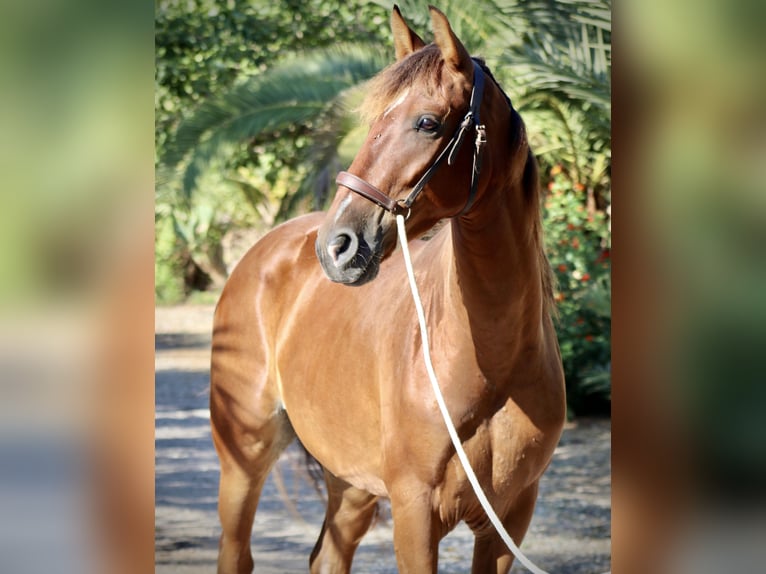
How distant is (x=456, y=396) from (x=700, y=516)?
43.4 inches

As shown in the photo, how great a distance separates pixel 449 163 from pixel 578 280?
4.50 metres

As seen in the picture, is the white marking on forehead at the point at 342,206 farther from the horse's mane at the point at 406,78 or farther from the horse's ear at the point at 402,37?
the horse's ear at the point at 402,37

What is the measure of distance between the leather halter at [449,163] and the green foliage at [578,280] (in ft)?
13.9

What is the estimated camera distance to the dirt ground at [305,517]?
14.8 ft

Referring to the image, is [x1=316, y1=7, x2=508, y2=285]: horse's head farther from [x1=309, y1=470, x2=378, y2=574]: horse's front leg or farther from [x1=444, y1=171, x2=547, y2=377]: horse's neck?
[x1=309, y1=470, x2=378, y2=574]: horse's front leg

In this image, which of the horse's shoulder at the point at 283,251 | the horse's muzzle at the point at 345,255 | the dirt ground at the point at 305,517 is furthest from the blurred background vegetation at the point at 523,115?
the horse's muzzle at the point at 345,255

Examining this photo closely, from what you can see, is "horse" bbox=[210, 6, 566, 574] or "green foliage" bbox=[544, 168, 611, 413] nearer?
"horse" bbox=[210, 6, 566, 574]

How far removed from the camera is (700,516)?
3.17 feet

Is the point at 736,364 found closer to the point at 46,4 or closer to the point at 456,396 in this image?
the point at 46,4

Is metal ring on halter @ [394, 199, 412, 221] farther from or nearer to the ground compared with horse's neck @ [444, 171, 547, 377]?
farther from the ground

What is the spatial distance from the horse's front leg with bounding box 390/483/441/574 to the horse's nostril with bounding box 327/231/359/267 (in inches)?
26.6

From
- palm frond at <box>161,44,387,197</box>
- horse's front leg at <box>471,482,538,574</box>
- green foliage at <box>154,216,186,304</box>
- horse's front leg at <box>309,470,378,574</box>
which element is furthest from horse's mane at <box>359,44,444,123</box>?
green foliage at <box>154,216,186,304</box>

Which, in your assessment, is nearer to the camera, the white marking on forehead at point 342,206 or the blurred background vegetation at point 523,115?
the white marking on forehead at point 342,206

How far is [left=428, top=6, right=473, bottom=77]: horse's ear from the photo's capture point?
173 cm
